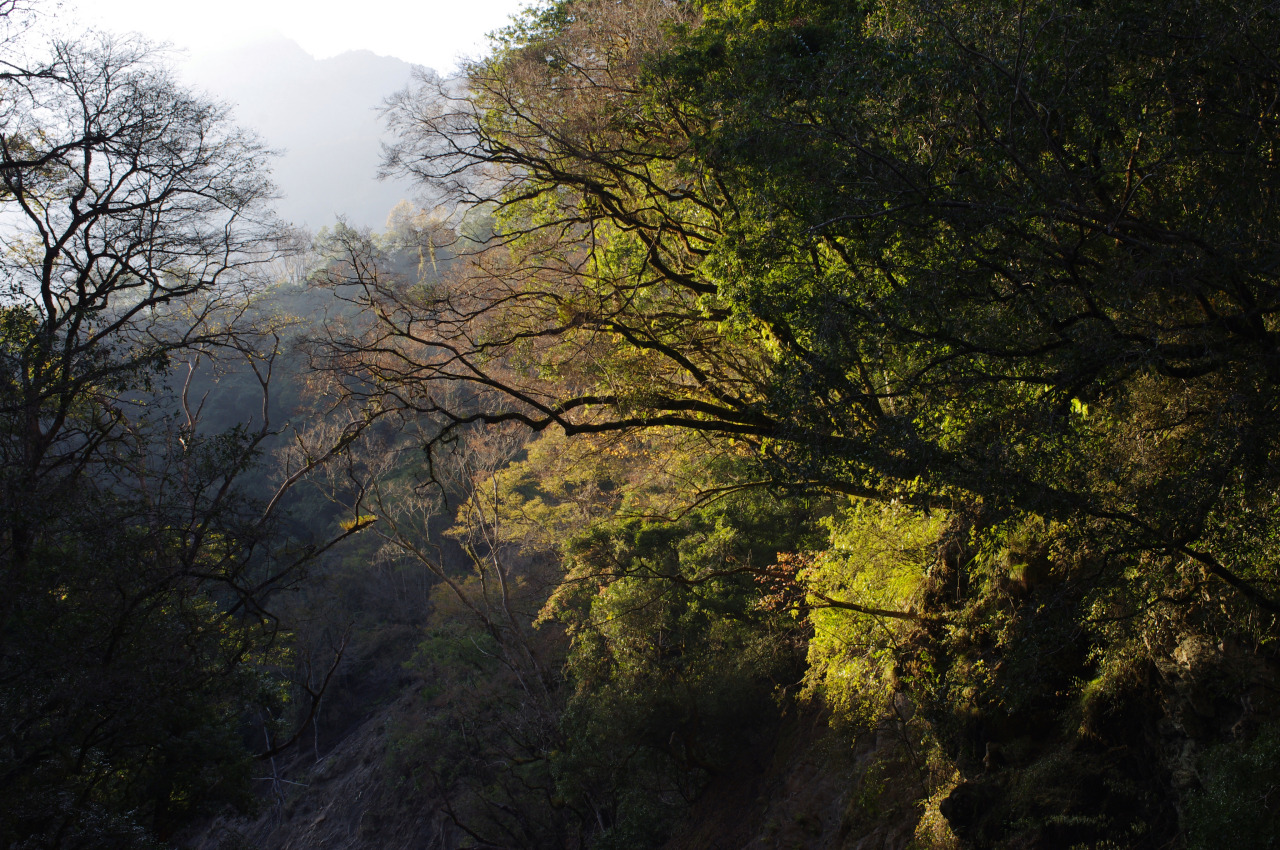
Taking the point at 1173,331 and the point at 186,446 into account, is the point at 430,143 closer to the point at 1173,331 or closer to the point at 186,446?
the point at 186,446

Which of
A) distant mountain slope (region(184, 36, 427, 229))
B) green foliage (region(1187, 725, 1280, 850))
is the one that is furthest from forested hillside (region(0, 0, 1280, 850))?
distant mountain slope (region(184, 36, 427, 229))

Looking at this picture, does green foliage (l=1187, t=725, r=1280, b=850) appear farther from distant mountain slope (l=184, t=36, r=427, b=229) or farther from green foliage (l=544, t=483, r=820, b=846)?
distant mountain slope (l=184, t=36, r=427, b=229)

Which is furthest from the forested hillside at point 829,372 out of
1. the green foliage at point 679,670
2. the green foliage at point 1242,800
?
the green foliage at point 679,670

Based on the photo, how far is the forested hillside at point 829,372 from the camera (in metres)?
4.59

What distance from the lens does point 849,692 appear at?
9.40m

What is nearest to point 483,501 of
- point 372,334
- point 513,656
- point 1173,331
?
point 513,656

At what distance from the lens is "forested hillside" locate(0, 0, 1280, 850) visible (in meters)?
4.59

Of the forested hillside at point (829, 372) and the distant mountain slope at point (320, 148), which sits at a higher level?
the distant mountain slope at point (320, 148)

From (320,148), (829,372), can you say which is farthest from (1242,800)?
(320,148)

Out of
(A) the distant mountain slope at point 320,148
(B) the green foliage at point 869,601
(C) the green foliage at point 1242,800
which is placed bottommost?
(C) the green foliage at point 1242,800

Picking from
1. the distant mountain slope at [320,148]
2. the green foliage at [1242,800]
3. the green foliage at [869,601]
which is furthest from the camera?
the distant mountain slope at [320,148]

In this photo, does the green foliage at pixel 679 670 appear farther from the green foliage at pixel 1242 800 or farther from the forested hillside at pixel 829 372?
the green foliage at pixel 1242 800

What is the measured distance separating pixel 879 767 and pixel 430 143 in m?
9.86

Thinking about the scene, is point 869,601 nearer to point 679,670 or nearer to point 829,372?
point 829,372
